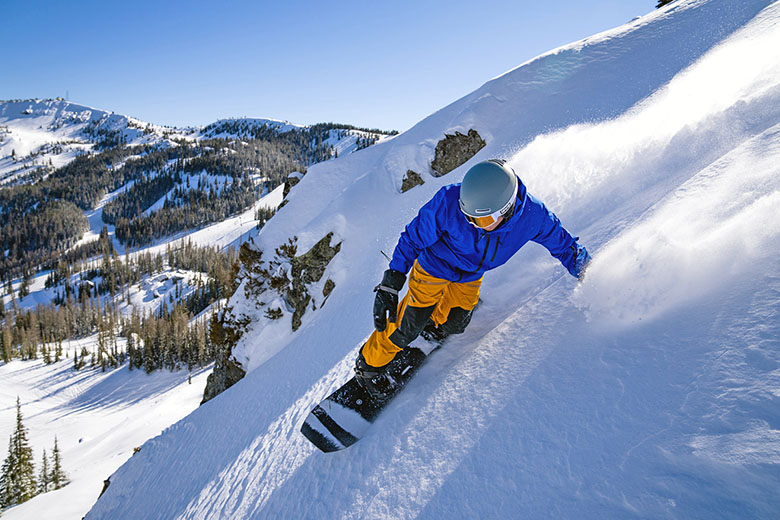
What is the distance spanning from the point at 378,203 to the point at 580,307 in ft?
33.8

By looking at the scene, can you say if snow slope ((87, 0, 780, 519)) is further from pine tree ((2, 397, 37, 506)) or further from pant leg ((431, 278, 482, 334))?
pine tree ((2, 397, 37, 506))

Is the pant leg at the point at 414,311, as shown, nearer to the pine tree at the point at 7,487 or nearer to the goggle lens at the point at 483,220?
the goggle lens at the point at 483,220

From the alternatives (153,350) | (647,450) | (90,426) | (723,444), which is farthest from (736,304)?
(153,350)

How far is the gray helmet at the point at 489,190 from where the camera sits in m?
2.59

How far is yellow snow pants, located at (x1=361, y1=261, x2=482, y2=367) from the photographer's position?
3.36 metres

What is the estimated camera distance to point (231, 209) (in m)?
146

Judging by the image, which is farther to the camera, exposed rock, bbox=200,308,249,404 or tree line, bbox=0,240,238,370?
tree line, bbox=0,240,238,370

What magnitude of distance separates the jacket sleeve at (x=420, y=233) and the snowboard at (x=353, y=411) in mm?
1006

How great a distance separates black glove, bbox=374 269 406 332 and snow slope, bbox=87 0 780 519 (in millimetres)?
723

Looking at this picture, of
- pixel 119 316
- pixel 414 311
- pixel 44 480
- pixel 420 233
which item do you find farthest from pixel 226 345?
pixel 119 316

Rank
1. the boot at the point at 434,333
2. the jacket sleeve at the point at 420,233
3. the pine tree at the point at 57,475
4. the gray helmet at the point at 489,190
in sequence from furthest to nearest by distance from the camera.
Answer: the pine tree at the point at 57,475 → the boot at the point at 434,333 → the jacket sleeve at the point at 420,233 → the gray helmet at the point at 489,190

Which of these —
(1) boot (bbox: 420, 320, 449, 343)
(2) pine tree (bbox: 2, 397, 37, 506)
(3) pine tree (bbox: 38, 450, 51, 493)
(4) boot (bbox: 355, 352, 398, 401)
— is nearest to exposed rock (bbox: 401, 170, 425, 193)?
(1) boot (bbox: 420, 320, 449, 343)

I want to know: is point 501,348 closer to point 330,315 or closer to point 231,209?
point 330,315

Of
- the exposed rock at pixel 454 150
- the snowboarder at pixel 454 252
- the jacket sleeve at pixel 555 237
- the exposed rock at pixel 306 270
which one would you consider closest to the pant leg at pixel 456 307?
the snowboarder at pixel 454 252
